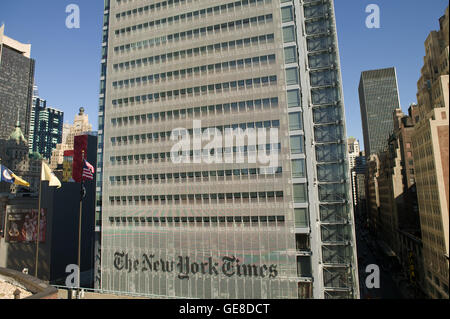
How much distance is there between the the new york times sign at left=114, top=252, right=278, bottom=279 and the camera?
44.3 meters

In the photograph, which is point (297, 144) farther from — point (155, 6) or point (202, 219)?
point (155, 6)

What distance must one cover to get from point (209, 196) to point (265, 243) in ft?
38.7

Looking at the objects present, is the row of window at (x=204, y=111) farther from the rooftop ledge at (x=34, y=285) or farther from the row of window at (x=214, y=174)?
the rooftop ledge at (x=34, y=285)

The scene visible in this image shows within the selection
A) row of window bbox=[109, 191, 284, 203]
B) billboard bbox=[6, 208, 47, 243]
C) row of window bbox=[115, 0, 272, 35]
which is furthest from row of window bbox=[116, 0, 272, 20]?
billboard bbox=[6, 208, 47, 243]

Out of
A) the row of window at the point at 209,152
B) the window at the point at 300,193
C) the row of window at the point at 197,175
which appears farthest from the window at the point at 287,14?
the window at the point at 300,193

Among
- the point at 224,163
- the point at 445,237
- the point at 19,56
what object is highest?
the point at 19,56

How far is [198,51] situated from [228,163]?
2161 centimetres

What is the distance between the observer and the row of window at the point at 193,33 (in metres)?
50.4

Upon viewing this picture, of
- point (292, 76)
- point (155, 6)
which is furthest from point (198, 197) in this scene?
point (155, 6)

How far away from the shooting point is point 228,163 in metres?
48.5

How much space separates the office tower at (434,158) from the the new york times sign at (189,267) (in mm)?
27670

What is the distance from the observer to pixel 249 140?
47531 millimetres

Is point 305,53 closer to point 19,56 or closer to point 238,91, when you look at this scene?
point 238,91

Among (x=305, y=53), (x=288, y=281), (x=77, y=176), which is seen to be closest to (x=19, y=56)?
(x=77, y=176)
